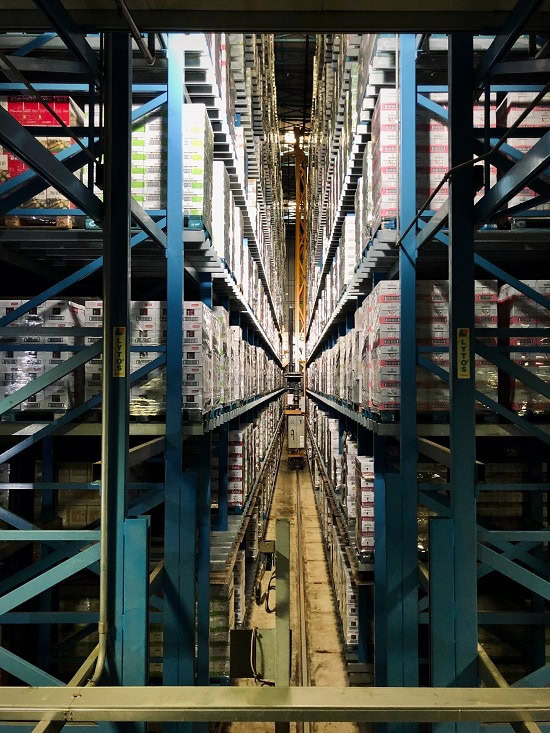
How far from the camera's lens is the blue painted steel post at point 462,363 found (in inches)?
94.5

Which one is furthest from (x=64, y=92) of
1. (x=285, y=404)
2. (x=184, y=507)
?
(x=285, y=404)

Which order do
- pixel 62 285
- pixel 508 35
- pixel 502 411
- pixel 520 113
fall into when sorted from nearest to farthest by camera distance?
pixel 508 35 → pixel 502 411 → pixel 62 285 → pixel 520 113

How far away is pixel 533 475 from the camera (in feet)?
14.0

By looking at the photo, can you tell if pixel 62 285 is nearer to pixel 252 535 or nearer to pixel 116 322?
pixel 116 322

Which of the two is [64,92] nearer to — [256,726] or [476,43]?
[476,43]

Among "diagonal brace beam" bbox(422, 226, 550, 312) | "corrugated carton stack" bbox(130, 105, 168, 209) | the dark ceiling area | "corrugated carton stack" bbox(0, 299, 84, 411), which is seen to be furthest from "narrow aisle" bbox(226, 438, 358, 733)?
the dark ceiling area

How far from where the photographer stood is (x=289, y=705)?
1643mm

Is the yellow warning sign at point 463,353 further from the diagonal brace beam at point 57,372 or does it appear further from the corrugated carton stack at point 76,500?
the corrugated carton stack at point 76,500

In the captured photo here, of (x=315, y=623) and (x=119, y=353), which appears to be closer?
(x=119, y=353)

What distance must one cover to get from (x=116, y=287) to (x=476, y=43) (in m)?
2.73

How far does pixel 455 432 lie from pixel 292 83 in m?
18.7

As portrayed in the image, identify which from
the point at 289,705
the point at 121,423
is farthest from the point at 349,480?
the point at 289,705

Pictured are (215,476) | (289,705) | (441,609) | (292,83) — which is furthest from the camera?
(292,83)

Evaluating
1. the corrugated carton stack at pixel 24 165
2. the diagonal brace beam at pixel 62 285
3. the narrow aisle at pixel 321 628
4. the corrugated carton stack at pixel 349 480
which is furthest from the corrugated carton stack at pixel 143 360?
the narrow aisle at pixel 321 628
